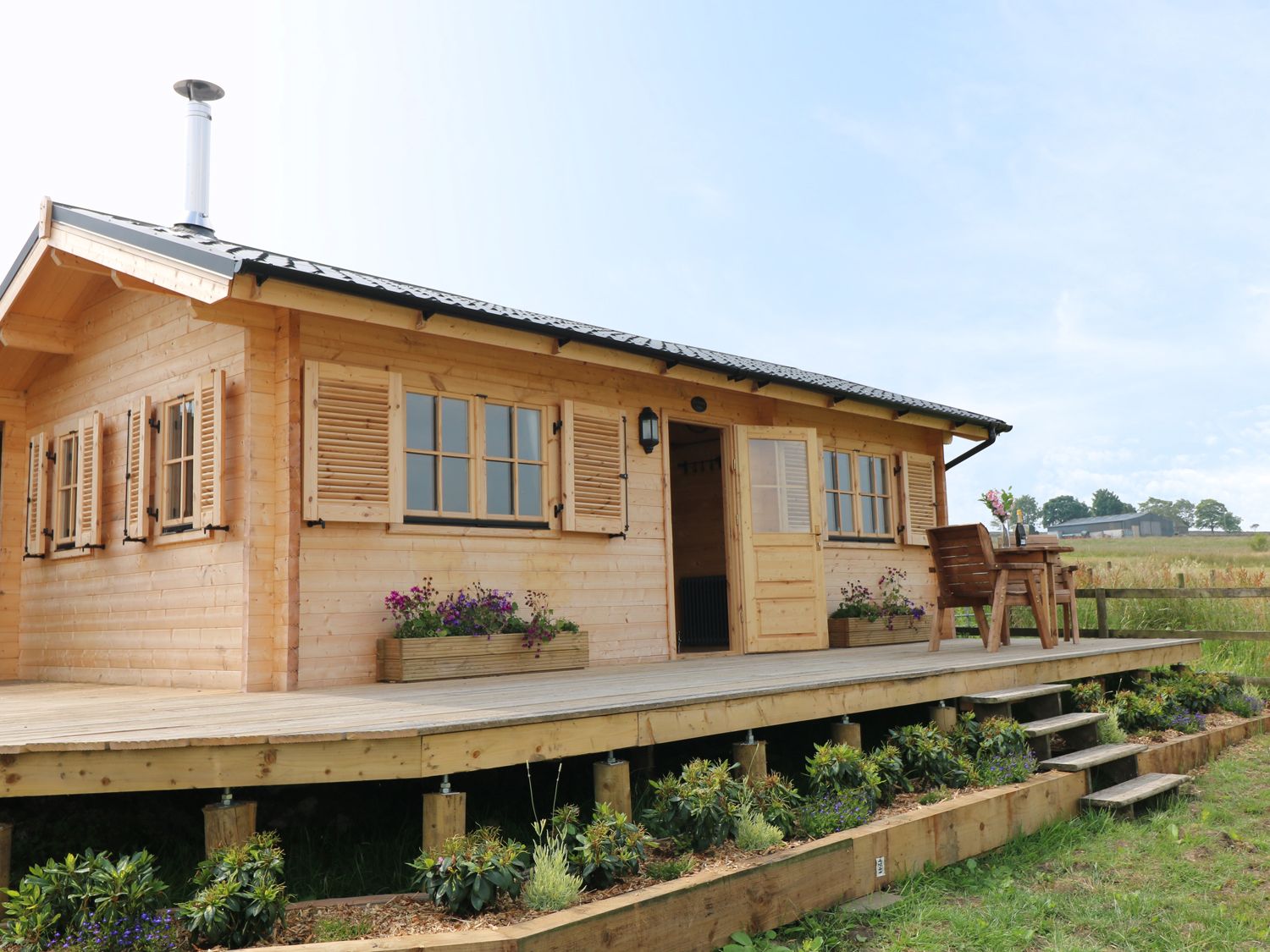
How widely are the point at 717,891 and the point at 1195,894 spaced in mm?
2071

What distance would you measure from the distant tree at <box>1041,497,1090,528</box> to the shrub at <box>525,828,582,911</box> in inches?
3153

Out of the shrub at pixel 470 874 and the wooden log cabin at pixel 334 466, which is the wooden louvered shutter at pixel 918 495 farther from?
the shrub at pixel 470 874

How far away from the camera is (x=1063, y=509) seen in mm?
77688

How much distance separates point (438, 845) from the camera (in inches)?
126

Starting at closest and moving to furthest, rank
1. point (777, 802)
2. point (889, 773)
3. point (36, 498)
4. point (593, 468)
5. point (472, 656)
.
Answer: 1. point (777, 802)
2. point (889, 773)
3. point (472, 656)
4. point (593, 468)
5. point (36, 498)

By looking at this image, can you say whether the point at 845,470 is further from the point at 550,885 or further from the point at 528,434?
the point at 550,885

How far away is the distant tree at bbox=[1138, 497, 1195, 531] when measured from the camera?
7369cm

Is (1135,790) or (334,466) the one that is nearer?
(1135,790)

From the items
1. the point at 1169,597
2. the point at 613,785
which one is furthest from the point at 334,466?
the point at 1169,597

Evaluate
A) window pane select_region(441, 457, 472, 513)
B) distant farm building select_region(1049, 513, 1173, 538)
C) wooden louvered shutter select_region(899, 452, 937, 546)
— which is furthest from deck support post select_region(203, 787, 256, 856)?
distant farm building select_region(1049, 513, 1173, 538)

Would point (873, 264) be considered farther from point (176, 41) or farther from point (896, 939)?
point (896, 939)

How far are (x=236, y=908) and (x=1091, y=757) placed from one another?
429cm

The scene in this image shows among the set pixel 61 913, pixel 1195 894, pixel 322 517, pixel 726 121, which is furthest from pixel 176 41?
pixel 726 121

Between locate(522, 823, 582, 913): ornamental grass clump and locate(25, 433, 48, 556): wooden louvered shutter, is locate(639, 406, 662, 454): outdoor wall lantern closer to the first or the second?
locate(522, 823, 582, 913): ornamental grass clump
